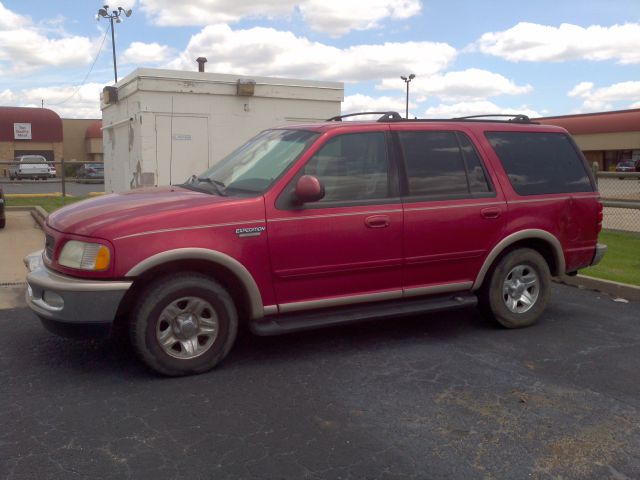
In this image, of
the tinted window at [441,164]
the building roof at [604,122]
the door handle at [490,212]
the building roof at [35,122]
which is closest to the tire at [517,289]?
the door handle at [490,212]

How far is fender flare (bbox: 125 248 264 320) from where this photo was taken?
4.24 metres

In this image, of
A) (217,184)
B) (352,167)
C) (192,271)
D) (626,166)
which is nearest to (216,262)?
(192,271)

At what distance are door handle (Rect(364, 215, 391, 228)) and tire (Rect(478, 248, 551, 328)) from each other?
129 cm

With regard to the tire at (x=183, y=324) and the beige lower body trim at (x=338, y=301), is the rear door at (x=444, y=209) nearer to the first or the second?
the beige lower body trim at (x=338, y=301)

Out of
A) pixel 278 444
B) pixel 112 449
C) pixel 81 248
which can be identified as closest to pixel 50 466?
pixel 112 449

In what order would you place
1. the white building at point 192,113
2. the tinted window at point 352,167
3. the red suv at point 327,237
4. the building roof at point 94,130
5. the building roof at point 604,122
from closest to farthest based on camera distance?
the red suv at point 327,237
the tinted window at point 352,167
the white building at point 192,113
the building roof at point 604,122
the building roof at point 94,130

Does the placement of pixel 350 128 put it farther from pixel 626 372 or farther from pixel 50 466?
pixel 50 466

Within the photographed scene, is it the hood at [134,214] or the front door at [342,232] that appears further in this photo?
the front door at [342,232]

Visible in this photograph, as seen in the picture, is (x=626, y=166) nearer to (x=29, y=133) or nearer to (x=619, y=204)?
(x=619, y=204)

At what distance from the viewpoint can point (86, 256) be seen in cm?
422

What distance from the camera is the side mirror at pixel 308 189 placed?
14.9ft

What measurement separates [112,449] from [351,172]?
2678 mm

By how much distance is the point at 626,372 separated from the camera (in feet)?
15.6

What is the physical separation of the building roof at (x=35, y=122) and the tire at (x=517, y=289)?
47925mm
